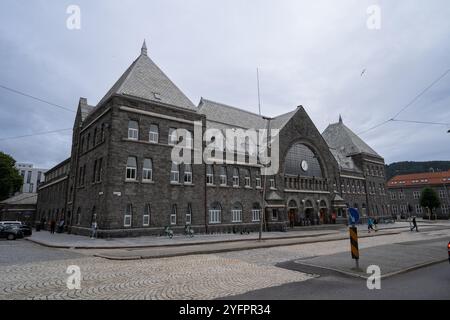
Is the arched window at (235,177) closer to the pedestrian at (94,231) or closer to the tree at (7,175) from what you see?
the pedestrian at (94,231)

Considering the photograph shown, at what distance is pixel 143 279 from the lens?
900 cm

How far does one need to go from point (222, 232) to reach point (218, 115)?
15.9 meters

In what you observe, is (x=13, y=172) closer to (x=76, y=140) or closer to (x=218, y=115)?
(x=76, y=140)

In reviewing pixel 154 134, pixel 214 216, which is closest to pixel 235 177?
pixel 214 216

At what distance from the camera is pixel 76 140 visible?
37.0 m

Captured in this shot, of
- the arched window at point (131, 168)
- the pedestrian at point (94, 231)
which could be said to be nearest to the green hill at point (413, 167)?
the arched window at point (131, 168)

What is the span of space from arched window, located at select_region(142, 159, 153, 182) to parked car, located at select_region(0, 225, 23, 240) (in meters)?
13.6

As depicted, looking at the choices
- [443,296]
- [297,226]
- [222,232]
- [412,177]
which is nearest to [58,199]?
[222,232]

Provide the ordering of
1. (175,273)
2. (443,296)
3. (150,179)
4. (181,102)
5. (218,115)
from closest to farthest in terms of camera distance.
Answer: (443,296) < (175,273) < (150,179) < (181,102) < (218,115)

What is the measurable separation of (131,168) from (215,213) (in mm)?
10613

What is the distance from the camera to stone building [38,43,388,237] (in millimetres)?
25391

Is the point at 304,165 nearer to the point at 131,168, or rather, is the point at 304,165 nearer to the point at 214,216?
the point at 214,216

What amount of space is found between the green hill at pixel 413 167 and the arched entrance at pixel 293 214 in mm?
111776

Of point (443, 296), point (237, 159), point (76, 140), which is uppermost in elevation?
point (76, 140)
